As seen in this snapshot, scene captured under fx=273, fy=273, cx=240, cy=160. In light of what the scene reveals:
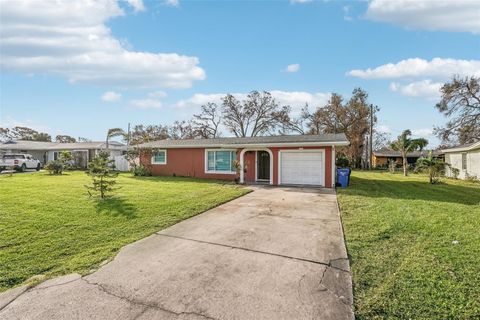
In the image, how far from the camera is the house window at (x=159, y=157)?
19.3 metres

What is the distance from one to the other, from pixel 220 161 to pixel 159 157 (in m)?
5.17

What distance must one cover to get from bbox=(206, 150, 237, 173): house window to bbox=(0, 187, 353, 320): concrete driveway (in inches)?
429

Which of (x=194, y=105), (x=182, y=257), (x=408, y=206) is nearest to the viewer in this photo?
(x=182, y=257)

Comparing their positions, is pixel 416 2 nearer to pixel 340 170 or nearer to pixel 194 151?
pixel 340 170

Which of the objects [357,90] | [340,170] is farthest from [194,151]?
[357,90]

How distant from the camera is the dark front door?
1672 centimetres

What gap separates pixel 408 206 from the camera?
8.25 meters

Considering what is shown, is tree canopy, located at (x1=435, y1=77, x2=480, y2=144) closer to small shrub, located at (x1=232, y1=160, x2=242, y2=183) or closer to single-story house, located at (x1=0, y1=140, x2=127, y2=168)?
small shrub, located at (x1=232, y1=160, x2=242, y2=183)

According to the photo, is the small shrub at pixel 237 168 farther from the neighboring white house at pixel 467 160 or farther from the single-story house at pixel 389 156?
the single-story house at pixel 389 156

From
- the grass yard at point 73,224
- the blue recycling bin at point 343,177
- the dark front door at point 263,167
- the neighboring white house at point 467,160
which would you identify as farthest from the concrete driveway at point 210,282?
the neighboring white house at point 467,160

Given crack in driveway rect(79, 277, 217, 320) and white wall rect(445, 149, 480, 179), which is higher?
white wall rect(445, 149, 480, 179)

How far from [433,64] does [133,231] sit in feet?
62.3

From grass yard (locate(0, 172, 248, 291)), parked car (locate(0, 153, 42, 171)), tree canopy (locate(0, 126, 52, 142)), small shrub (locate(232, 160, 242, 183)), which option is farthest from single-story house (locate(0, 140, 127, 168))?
tree canopy (locate(0, 126, 52, 142))

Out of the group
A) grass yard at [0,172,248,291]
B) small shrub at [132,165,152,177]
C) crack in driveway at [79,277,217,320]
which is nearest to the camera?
crack in driveway at [79,277,217,320]
